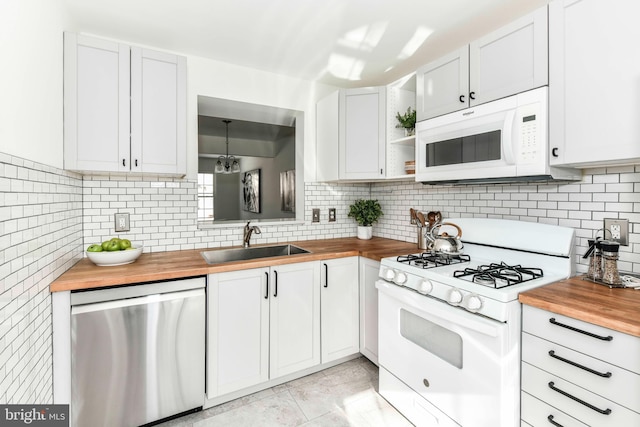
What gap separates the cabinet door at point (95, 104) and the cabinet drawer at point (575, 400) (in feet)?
8.22

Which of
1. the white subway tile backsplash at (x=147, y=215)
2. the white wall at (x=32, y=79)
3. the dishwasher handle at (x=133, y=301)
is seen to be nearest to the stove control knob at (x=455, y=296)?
the white subway tile backsplash at (x=147, y=215)

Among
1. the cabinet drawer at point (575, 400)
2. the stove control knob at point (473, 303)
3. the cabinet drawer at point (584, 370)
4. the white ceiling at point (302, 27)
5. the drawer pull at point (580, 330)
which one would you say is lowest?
the cabinet drawer at point (575, 400)

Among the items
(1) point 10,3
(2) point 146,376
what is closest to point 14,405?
(2) point 146,376

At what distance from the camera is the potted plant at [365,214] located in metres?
3.13

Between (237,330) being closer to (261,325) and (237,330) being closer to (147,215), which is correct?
(261,325)

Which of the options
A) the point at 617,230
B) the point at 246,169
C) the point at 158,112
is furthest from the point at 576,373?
the point at 246,169

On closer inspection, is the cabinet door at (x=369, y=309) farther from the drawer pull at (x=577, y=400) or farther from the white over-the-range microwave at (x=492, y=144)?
the drawer pull at (x=577, y=400)

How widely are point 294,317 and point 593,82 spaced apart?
2144 millimetres

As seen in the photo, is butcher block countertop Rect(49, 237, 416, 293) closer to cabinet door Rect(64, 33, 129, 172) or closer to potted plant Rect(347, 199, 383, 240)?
potted plant Rect(347, 199, 383, 240)

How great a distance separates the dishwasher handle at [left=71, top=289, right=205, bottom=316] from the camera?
64.1 inches

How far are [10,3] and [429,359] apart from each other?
248 cm

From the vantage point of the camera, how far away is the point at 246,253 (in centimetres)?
262

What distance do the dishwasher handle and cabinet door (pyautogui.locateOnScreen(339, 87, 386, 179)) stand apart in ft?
5.19

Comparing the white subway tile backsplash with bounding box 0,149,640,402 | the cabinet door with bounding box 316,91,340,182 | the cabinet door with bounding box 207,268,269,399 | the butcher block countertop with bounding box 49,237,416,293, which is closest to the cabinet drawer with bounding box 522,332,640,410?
the white subway tile backsplash with bounding box 0,149,640,402
